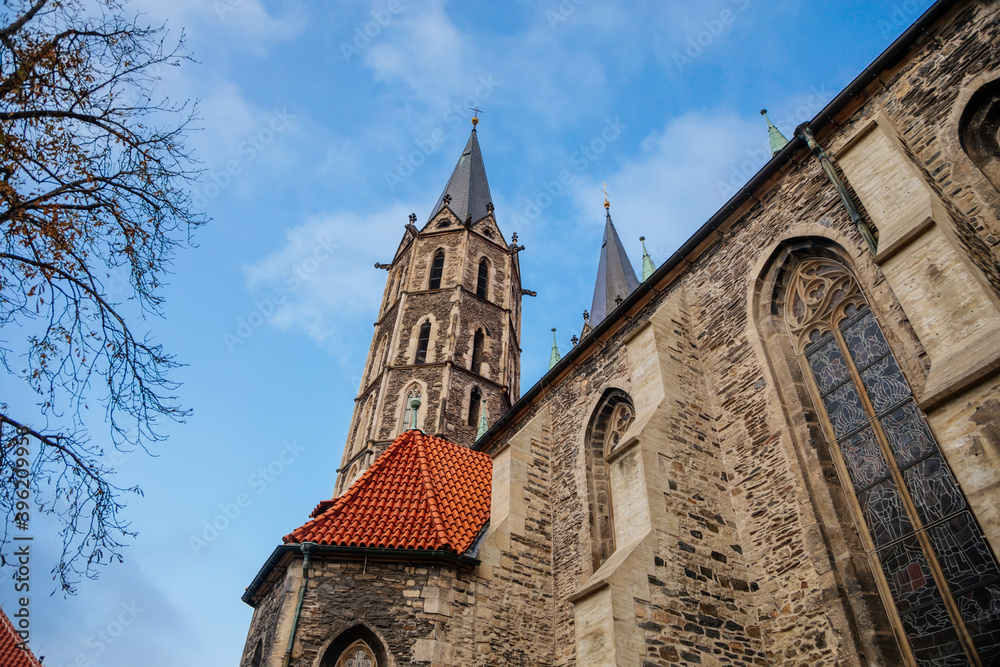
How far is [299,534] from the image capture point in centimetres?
872

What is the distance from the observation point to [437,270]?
24281mm

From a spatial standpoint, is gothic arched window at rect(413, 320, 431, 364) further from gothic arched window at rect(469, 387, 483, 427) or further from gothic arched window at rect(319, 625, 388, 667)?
gothic arched window at rect(319, 625, 388, 667)

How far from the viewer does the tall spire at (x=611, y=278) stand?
87.1 feet

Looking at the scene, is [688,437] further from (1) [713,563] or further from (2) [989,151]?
(2) [989,151]

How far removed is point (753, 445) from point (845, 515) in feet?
4.41

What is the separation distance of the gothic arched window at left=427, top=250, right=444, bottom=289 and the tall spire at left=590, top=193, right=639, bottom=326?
6.72 m

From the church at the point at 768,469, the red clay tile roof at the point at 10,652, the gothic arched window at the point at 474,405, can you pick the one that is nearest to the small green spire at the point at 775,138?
the church at the point at 768,469

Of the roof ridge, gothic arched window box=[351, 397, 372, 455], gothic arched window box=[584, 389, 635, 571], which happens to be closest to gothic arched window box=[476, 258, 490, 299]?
gothic arched window box=[351, 397, 372, 455]

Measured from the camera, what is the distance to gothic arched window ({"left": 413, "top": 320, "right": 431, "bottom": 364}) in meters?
21.1

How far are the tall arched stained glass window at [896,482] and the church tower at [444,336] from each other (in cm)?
1200

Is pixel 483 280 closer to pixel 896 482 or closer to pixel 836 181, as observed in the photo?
pixel 836 181

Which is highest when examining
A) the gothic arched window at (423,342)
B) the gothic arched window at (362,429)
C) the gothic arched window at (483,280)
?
the gothic arched window at (483,280)

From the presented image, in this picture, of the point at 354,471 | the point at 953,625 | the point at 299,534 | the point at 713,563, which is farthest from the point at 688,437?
the point at 354,471

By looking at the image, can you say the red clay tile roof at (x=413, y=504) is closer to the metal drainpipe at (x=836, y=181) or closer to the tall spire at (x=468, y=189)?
the metal drainpipe at (x=836, y=181)
